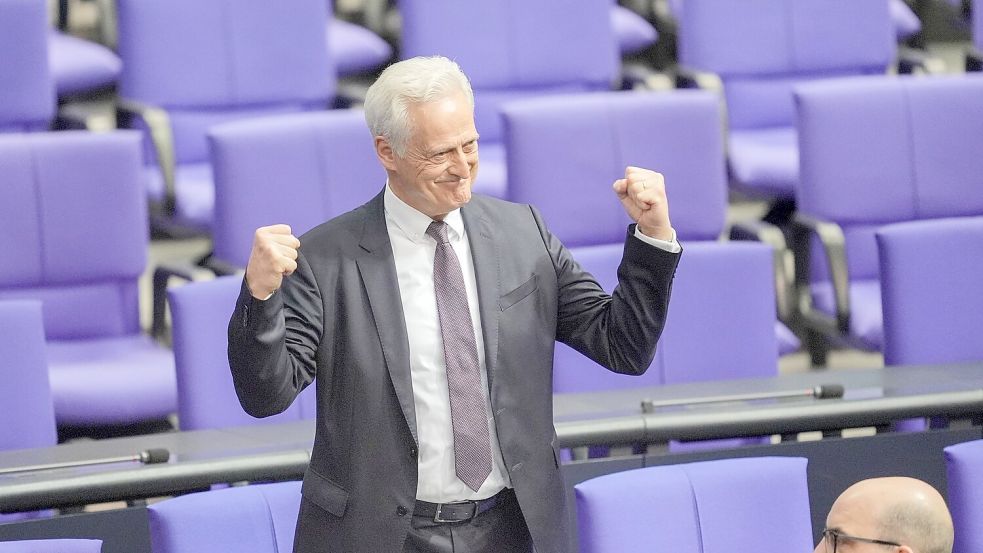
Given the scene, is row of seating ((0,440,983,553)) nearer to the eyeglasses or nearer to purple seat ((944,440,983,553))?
purple seat ((944,440,983,553))

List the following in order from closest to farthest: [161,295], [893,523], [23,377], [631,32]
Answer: [893,523], [23,377], [161,295], [631,32]

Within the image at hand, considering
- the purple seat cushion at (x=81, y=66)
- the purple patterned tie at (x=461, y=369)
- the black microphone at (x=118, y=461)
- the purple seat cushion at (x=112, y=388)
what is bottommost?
the purple seat cushion at (x=112, y=388)

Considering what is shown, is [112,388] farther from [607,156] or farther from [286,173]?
[607,156]

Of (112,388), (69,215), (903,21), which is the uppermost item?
(903,21)

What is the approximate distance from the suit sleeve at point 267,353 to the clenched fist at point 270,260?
0.01 metres

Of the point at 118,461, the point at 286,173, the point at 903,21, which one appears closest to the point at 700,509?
the point at 118,461

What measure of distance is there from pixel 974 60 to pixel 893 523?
6.40 ft

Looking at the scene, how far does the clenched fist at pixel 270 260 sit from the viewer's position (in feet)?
3.06

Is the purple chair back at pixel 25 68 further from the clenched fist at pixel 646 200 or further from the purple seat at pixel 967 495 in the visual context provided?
the purple seat at pixel 967 495

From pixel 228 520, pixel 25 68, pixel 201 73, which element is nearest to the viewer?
pixel 228 520

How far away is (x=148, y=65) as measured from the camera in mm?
2357

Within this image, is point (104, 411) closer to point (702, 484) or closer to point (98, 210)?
point (98, 210)

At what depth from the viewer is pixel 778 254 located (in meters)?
2.11

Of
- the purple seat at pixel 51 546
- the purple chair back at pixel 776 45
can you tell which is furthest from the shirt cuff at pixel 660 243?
the purple chair back at pixel 776 45
